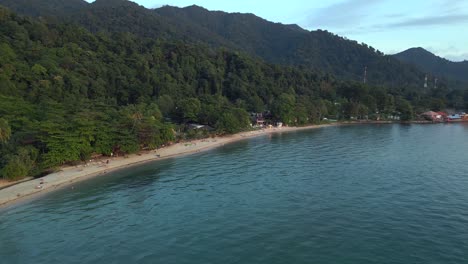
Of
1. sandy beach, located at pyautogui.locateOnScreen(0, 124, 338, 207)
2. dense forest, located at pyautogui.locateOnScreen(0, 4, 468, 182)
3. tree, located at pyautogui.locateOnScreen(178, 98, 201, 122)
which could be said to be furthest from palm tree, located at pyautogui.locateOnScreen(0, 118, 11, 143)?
tree, located at pyautogui.locateOnScreen(178, 98, 201, 122)

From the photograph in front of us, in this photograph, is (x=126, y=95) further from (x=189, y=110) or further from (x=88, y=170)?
(x=88, y=170)

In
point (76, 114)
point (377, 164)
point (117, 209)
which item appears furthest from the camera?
point (76, 114)

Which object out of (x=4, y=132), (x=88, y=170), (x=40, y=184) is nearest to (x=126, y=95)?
(x=4, y=132)

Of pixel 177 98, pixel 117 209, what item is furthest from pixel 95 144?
pixel 177 98

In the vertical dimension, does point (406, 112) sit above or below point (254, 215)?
above

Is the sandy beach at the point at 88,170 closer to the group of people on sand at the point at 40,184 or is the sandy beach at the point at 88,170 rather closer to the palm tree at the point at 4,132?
the group of people on sand at the point at 40,184

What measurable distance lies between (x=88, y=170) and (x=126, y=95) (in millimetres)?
52358

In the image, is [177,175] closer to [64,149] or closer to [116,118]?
[64,149]

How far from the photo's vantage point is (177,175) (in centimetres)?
4569

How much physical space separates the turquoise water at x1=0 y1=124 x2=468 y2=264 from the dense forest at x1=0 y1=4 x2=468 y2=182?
8140 mm

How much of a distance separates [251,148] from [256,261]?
43.8m

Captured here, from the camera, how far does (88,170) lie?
45938mm

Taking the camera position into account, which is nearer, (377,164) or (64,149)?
(64,149)

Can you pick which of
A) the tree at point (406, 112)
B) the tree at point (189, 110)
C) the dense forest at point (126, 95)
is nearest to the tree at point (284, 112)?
the dense forest at point (126, 95)
